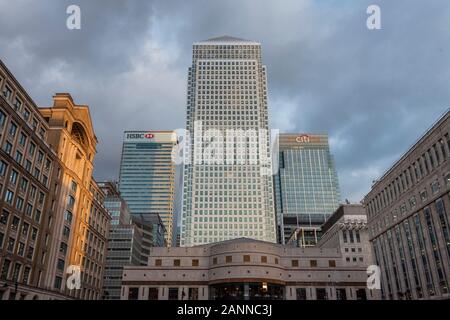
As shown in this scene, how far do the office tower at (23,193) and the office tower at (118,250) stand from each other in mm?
81982

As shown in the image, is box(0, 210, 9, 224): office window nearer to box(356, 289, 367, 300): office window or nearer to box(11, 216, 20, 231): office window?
box(11, 216, 20, 231): office window

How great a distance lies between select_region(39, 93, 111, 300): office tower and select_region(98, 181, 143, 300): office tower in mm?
55650

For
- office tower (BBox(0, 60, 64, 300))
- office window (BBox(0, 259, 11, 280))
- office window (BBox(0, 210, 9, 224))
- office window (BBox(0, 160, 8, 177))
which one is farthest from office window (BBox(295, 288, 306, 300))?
office window (BBox(0, 160, 8, 177))

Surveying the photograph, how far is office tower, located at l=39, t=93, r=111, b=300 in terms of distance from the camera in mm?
76375

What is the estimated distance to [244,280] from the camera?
3398 inches

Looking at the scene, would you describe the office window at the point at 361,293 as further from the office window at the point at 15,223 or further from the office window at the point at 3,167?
the office window at the point at 3,167

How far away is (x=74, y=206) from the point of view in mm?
83438

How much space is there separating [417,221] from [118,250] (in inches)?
4821

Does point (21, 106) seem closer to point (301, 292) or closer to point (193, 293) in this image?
point (193, 293)

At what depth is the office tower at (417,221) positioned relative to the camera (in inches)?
2783

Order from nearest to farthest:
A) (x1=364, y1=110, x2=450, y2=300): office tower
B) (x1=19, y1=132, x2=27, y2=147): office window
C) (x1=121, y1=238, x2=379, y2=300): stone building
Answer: (x1=19, y1=132, x2=27, y2=147): office window < (x1=364, y1=110, x2=450, y2=300): office tower < (x1=121, y1=238, x2=379, y2=300): stone building

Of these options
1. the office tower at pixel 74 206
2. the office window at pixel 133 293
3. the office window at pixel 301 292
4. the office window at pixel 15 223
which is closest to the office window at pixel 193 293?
the office window at pixel 133 293
